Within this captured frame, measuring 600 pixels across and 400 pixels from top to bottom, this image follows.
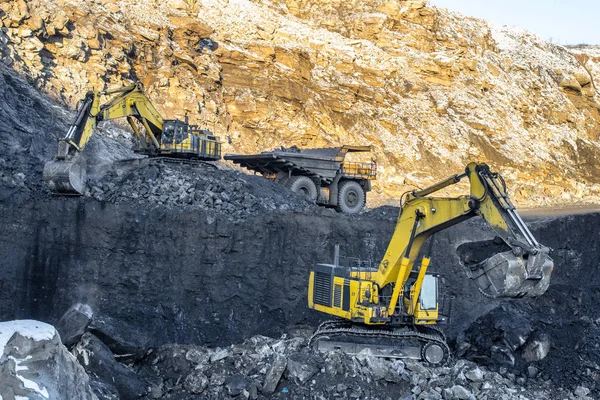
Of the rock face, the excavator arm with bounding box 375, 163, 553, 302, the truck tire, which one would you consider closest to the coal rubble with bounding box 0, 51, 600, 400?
→ the excavator arm with bounding box 375, 163, 553, 302

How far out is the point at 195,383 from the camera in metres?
9.74

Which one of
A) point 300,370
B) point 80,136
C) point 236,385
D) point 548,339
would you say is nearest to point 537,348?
point 548,339

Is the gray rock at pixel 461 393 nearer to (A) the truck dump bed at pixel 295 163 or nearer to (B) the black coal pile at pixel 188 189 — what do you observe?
(B) the black coal pile at pixel 188 189

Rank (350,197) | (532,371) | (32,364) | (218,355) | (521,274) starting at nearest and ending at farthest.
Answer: (32,364), (521,274), (218,355), (532,371), (350,197)

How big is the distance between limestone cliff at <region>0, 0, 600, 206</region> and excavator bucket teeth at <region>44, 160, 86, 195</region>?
1005 centimetres

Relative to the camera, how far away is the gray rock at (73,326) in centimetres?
1005

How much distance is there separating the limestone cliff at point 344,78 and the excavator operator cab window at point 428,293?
15.4 metres

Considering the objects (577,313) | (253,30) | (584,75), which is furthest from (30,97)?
(584,75)

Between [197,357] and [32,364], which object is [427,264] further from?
[32,364]

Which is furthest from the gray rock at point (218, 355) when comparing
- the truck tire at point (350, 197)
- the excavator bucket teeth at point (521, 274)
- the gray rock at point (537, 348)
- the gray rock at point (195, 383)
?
the truck tire at point (350, 197)

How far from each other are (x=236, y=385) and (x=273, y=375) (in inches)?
21.9

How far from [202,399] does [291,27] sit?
27.8m

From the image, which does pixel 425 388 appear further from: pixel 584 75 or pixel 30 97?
pixel 584 75

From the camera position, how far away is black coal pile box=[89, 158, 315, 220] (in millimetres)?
14070
